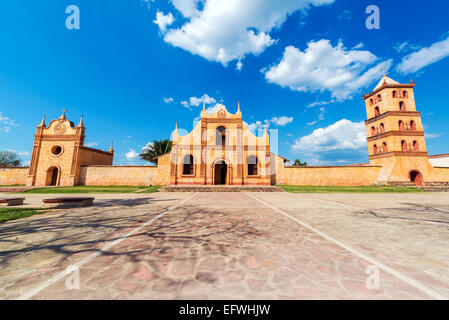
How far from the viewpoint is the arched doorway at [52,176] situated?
21.5 meters

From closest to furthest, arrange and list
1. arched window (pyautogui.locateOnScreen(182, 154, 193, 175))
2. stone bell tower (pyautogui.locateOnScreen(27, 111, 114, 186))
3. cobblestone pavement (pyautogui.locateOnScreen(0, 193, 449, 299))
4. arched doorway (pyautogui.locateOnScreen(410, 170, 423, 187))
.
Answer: cobblestone pavement (pyautogui.locateOnScreen(0, 193, 449, 299)), arched window (pyautogui.locateOnScreen(182, 154, 193, 175)), stone bell tower (pyautogui.locateOnScreen(27, 111, 114, 186)), arched doorway (pyautogui.locateOnScreen(410, 170, 423, 187))

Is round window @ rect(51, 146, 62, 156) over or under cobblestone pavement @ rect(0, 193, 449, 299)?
over

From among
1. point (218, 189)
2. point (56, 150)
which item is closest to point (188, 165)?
point (218, 189)

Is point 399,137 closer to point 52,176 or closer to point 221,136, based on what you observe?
point 221,136

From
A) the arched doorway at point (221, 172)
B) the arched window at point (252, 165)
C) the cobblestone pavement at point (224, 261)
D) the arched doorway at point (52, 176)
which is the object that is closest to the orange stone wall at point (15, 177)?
the arched doorway at point (52, 176)

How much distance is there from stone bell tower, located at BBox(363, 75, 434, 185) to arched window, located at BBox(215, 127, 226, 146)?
20.1m

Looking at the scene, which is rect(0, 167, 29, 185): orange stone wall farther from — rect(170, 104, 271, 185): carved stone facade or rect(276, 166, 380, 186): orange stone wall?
rect(276, 166, 380, 186): orange stone wall

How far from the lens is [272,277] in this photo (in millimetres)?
2188

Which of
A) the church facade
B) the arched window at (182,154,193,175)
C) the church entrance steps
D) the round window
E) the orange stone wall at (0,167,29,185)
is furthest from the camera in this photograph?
the round window

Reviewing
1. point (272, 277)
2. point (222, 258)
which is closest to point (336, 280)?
point (272, 277)

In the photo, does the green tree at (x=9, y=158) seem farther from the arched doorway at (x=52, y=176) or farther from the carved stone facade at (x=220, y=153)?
the carved stone facade at (x=220, y=153)

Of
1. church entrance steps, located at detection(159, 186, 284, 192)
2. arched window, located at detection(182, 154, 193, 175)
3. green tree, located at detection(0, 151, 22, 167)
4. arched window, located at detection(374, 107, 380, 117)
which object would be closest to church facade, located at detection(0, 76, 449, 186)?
arched window, located at detection(182, 154, 193, 175)

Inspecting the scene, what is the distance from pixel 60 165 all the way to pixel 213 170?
19.1 metres

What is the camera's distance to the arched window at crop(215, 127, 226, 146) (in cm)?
2081
